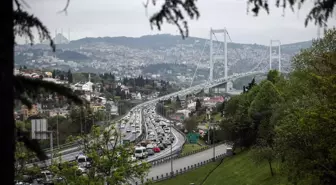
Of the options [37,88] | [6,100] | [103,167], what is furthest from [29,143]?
[103,167]

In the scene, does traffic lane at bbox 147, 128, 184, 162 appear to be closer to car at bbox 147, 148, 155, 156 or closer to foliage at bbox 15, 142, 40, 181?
car at bbox 147, 148, 155, 156

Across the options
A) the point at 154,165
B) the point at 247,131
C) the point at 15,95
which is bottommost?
the point at 154,165

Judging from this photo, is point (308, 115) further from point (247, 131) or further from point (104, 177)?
point (247, 131)

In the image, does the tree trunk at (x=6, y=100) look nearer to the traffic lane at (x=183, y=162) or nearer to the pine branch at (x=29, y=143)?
the pine branch at (x=29, y=143)

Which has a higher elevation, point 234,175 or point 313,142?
point 313,142

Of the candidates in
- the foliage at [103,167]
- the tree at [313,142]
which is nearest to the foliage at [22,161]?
the foliage at [103,167]

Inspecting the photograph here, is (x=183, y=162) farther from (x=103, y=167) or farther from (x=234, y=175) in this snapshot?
(x=103, y=167)

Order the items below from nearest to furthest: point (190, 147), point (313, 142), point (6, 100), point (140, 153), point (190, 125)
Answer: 1. point (6, 100)
2. point (313, 142)
3. point (140, 153)
4. point (190, 147)
5. point (190, 125)

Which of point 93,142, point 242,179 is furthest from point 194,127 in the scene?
point 93,142
